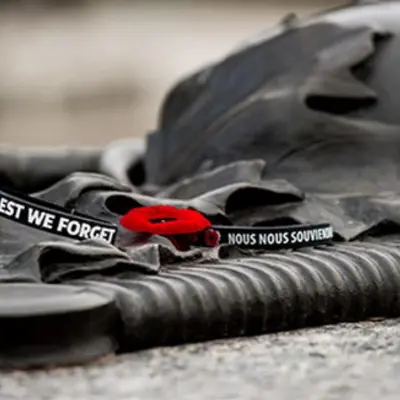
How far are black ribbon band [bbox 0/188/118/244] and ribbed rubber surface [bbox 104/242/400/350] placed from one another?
68mm

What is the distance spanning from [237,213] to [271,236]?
0.14 m

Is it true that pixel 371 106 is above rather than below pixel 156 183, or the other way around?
above

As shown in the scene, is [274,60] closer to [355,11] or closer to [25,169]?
[355,11]

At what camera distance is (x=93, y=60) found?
19.0 ft

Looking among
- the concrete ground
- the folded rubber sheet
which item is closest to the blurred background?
the folded rubber sheet

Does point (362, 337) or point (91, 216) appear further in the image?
point (91, 216)

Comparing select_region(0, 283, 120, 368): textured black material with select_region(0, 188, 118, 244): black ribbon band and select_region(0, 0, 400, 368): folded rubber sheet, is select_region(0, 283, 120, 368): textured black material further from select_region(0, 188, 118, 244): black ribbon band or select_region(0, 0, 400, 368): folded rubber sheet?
select_region(0, 188, 118, 244): black ribbon band

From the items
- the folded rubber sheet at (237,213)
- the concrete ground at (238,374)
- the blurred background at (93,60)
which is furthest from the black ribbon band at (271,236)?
the blurred background at (93,60)

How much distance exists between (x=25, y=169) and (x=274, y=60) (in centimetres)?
55

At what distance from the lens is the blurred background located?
5742mm

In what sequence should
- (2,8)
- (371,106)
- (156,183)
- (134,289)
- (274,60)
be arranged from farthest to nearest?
(2,8), (156,183), (274,60), (371,106), (134,289)

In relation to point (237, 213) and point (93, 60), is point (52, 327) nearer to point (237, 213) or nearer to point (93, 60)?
point (237, 213)

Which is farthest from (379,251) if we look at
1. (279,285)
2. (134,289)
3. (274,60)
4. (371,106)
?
(274,60)

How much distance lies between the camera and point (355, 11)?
4.68 ft
